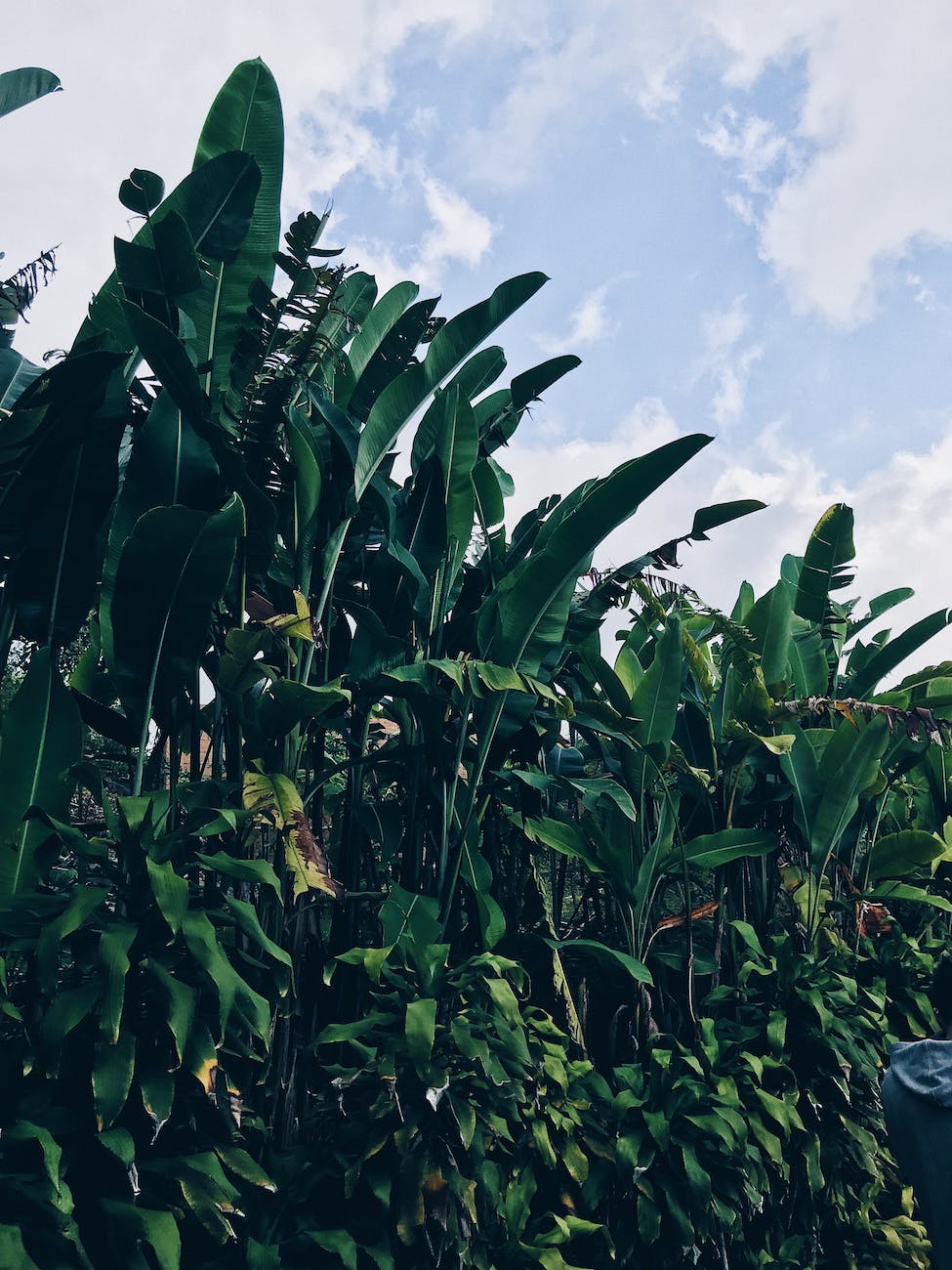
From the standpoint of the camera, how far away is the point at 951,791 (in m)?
5.05

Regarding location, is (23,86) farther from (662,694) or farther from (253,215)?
(662,694)

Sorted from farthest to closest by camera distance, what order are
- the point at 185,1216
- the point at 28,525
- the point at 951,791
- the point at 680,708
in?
the point at 951,791
the point at 680,708
the point at 28,525
the point at 185,1216

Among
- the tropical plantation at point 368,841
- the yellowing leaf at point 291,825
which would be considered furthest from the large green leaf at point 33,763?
the yellowing leaf at point 291,825

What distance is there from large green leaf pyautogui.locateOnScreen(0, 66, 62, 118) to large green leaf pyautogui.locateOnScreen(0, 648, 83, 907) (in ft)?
5.73

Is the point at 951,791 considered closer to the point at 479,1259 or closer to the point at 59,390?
the point at 479,1259

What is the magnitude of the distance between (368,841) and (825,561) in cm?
291

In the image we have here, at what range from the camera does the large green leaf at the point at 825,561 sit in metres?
4.79

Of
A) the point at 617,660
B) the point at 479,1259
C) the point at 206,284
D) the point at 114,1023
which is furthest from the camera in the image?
the point at 617,660

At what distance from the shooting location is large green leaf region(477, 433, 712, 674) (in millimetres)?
2961

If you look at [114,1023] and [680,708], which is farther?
[680,708]

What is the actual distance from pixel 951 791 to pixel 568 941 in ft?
9.87

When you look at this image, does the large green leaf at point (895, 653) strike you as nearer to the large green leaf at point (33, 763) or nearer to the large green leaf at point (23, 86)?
the large green leaf at point (33, 763)

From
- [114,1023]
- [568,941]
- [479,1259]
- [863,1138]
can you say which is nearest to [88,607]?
[114,1023]

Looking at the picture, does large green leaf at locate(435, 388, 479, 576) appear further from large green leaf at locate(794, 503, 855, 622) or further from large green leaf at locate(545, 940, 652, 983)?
large green leaf at locate(794, 503, 855, 622)
